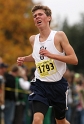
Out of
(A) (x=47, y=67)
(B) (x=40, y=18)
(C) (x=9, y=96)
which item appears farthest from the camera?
(C) (x=9, y=96)

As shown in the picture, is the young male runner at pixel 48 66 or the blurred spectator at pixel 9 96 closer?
the young male runner at pixel 48 66

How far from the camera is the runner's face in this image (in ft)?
25.3

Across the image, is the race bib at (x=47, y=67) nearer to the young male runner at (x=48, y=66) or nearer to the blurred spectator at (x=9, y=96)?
the young male runner at (x=48, y=66)

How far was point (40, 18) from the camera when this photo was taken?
25.4 feet

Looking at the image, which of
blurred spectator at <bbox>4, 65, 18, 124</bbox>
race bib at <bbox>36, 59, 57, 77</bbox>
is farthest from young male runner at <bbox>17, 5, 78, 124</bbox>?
blurred spectator at <bbox>4, 65, 18, 124</bbox>

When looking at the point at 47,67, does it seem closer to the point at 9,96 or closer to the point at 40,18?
the point at 40,18

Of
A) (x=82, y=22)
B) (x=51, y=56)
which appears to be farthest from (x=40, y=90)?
(x=82, y=22)

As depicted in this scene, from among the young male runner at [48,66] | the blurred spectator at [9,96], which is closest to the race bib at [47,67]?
the young male runner at [48,66]

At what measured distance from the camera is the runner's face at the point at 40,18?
25.3ft

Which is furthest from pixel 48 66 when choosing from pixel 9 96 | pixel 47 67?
pixel 9 96

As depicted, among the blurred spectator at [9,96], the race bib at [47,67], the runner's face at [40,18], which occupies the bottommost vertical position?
the blurred spectator at [9,96]

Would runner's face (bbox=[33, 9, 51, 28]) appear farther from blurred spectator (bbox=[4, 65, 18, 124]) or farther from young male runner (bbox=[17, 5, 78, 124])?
blurred spectator (bbox=[4, 65, 18, 124])

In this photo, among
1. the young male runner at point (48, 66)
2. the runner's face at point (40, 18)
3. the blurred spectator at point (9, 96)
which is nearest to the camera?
the young male runner at point (48, 66)

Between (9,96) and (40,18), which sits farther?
(9,96)
